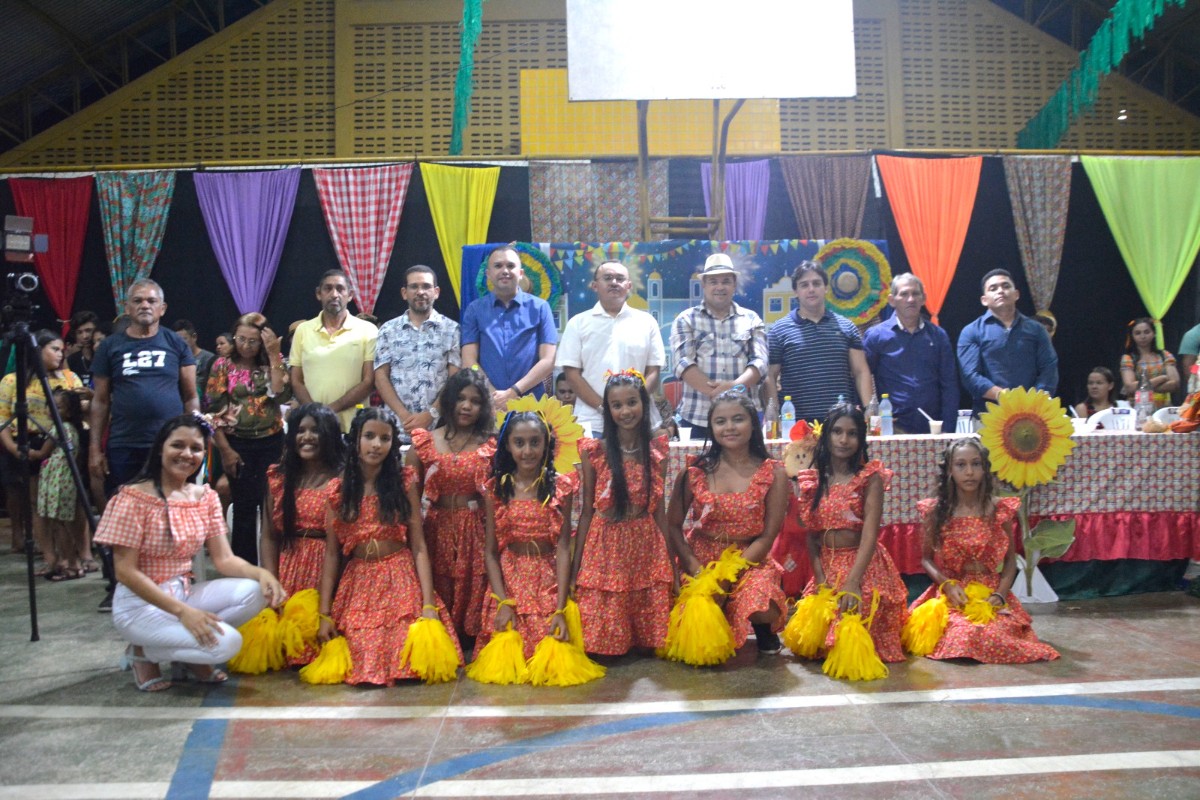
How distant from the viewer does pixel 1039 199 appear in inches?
340

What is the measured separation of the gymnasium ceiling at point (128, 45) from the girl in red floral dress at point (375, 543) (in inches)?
340

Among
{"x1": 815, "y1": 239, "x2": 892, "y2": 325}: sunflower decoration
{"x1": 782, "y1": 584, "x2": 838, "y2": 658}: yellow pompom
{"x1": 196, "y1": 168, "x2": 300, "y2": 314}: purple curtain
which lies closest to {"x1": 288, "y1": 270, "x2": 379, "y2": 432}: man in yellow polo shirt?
{"x1": 782, "y1": 584, "x2": 838, "y2": 658}: yellow pompom

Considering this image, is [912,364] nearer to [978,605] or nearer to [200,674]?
[978,605]

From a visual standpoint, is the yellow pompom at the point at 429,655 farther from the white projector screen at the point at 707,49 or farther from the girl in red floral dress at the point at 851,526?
the white projector screen at the point at 707,49

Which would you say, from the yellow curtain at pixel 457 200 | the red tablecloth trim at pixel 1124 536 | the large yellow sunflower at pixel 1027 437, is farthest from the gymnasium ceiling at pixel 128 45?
the large yellow sunflower at pixel 1027 437

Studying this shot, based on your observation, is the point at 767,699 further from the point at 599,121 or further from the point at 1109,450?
→ the point at 599,121

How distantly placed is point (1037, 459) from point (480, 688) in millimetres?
2534

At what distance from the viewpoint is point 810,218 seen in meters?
8.50

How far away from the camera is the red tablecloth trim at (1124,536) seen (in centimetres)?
442

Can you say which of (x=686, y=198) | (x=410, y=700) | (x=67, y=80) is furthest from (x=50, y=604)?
(x=67, y=80)

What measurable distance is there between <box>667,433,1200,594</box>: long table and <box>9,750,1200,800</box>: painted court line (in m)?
2.00

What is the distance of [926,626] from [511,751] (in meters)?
1.72

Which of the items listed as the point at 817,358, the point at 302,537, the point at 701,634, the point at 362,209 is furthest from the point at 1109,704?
the point at 362,209

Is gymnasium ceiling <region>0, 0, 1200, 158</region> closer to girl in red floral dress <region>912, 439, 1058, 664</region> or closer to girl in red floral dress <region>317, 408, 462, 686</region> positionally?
girl in red floral dress <region>317, 408, 462, 686</region>
